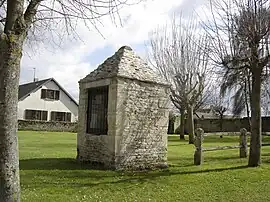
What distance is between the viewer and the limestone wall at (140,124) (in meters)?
11.0

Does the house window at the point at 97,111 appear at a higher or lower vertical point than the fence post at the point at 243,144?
higher

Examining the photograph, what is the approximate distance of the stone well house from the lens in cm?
1094

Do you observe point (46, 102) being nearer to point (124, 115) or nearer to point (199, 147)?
point (199, 147)

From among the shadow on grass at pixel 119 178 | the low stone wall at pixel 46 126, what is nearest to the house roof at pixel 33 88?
the low stone wall at pixel 46 126

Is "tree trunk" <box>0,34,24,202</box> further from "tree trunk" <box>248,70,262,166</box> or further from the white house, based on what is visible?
the white house

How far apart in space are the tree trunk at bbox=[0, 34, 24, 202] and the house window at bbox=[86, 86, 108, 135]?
7.11 m

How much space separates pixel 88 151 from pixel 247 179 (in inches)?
211

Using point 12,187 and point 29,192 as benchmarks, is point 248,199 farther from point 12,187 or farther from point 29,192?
point 12,187

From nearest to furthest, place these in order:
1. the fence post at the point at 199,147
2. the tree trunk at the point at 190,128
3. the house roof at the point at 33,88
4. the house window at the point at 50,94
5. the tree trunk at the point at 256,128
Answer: the tree trunk at the point at 256,128, the fence post at the point at 199,147, the tree trunk at the point at 190,128, the house roof at the point at 33,88, the house window at the point at 50,94

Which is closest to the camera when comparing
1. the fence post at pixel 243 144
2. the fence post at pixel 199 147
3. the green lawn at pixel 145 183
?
the green lawn at pixel 145 183

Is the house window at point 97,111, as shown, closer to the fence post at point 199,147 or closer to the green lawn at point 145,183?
the green lawn at point 145,183

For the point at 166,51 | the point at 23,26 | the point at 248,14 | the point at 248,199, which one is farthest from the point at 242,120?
the point at 23,26

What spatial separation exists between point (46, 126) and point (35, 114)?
436cm

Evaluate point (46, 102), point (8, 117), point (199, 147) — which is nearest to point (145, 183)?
point (199, 147)
